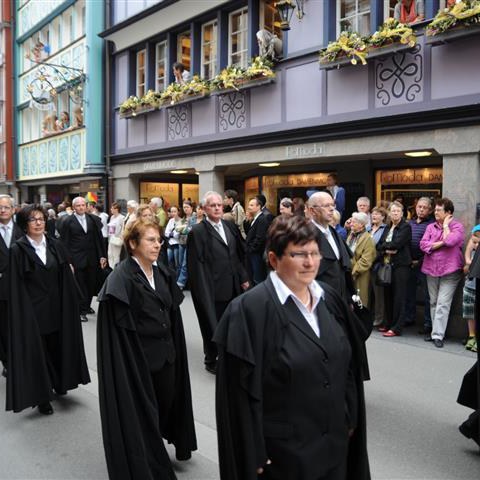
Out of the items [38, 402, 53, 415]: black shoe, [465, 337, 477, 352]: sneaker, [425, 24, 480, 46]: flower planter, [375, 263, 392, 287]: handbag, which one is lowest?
[38, 402, 53, 415]: black shoe

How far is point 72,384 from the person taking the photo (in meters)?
5.42

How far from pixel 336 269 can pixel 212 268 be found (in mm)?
1860

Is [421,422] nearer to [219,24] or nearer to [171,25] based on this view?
[219,24]

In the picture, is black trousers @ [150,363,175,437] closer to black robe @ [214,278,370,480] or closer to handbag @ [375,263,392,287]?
black robe @ [214,278,370,480]

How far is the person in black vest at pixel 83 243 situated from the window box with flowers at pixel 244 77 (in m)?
4.29

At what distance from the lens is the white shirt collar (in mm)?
2555

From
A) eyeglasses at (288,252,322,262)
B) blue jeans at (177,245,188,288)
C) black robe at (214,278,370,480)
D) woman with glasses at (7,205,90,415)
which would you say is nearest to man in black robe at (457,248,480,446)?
eyeglasses at (288,252,322,262)

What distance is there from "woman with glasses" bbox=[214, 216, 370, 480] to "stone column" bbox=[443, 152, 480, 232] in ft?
20.3

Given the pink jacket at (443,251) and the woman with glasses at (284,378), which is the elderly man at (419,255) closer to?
the pink jacket at (443,251)

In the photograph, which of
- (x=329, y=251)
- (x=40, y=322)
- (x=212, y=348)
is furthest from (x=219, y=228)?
(x=40, y=322)

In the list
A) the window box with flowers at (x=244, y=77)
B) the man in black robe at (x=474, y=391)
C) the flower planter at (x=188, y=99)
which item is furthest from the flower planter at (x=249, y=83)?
the man in black robe at (x=474, y=391)

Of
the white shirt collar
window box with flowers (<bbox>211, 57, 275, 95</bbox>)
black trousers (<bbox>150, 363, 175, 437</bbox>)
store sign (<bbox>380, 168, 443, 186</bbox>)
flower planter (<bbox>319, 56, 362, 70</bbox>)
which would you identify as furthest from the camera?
window box with flowers (<bbox>211, 57, 275, 95</bbox>)

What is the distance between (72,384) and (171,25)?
11.7 meters

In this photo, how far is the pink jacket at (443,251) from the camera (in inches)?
303
